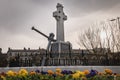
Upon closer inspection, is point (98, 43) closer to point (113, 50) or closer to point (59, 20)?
point (113, 50)

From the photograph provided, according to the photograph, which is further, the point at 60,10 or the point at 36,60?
the point at 60,10

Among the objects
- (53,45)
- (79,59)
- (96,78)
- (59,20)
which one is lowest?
(96,78)

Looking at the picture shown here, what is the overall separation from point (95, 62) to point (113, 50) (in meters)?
26.9

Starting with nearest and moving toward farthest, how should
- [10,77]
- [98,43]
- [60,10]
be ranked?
[10,77]
[60,10]
[98,43]

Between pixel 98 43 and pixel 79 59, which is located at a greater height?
pixel 98 43

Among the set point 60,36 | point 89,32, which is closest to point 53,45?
point 60,36

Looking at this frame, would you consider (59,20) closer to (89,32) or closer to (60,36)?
(60,36)

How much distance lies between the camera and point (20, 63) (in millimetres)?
17797

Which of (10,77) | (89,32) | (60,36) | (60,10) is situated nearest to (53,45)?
(60,36)

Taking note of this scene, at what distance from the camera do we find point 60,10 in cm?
2791

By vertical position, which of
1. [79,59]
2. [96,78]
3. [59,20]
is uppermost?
[59,20]

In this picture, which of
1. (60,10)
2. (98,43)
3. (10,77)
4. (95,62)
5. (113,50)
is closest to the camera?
(10,77)

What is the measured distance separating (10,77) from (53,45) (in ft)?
59.5

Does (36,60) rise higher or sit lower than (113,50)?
lower
